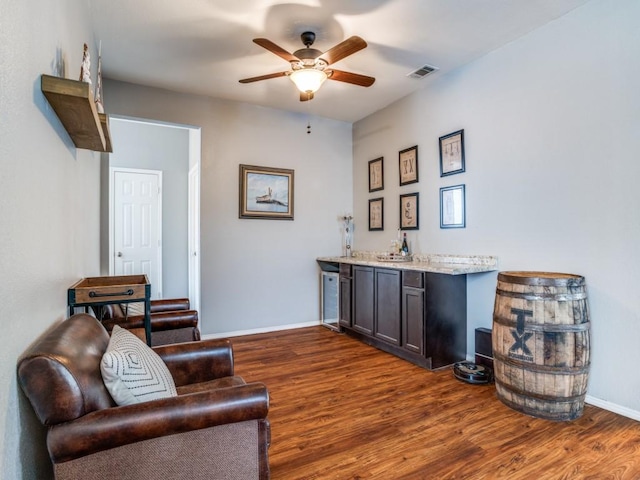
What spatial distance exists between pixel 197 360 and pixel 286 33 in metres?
2.58

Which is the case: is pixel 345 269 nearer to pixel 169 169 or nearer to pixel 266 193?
pixel 266 193

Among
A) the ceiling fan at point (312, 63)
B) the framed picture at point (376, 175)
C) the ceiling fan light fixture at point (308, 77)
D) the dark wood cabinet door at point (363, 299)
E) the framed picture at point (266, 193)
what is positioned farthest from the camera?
the framed picture at point (376, 175)

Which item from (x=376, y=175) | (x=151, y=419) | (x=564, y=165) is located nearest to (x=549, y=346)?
(x=564, y=165)

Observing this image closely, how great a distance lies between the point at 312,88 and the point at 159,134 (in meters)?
3.72

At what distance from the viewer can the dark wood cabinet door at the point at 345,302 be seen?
424 cm

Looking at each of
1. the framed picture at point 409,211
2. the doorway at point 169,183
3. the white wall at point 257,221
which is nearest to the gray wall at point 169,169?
the doorway at point 169,183

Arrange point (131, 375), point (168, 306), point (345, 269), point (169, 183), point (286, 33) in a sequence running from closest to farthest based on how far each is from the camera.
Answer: point (131, 375) < point (286, 33) < point (168, 306) < point (345, 269) < point (169, 183)

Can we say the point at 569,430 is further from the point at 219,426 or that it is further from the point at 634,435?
the point at 219,426

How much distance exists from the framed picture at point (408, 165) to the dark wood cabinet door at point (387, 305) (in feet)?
3.78

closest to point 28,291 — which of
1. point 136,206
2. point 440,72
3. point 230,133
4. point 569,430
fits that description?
point 569,430

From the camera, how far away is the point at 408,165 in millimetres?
4074

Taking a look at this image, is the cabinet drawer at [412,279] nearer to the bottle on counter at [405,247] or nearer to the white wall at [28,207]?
the bottle on counter at [405,247]

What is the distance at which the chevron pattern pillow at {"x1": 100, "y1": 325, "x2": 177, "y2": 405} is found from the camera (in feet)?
3.94

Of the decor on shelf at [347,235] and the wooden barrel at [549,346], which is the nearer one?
the wooden barrel at [549,346]
